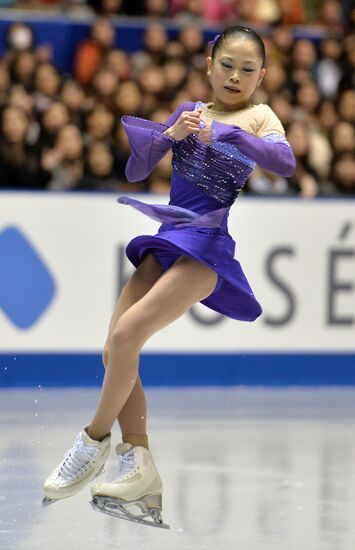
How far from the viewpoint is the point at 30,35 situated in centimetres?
903

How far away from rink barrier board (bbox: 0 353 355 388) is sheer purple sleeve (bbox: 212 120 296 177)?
154 inches

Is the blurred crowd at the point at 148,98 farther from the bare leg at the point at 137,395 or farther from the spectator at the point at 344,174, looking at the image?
the bare leg at the point at 137,395

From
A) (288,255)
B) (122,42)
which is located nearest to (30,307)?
(288,255)

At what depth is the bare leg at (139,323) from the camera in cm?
424

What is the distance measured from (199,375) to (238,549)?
3.75 metres

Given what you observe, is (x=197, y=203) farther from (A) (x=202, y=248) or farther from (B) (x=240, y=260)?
(B) (x=240, y=260)

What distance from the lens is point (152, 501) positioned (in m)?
4.41

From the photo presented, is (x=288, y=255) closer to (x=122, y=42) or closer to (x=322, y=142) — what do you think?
(x=322, y=142)

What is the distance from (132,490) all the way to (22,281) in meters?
3.73

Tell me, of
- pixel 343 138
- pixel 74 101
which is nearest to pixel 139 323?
pixel 74 101

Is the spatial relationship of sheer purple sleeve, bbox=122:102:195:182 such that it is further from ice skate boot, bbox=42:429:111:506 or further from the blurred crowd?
the blurred crowd

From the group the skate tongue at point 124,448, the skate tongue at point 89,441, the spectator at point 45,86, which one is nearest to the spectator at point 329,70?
the spectator at point 45,86

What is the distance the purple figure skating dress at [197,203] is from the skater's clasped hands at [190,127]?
0.05 m

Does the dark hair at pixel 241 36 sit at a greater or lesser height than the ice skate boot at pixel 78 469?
greater
